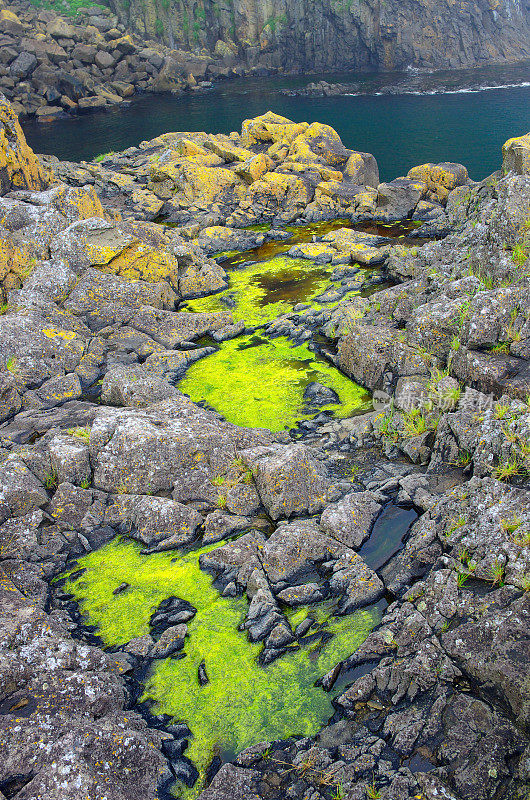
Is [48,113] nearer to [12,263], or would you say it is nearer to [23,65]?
[23,65]

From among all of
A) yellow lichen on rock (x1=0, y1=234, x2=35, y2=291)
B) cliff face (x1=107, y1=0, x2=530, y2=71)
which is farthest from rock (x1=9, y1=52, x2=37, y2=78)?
yellow lichen on rock (x1=0, y1=234, x2=35, y2=291)

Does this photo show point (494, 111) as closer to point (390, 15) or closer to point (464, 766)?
point (390, 15)

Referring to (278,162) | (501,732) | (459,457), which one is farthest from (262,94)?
(501,732)

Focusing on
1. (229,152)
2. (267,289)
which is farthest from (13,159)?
(229,152)

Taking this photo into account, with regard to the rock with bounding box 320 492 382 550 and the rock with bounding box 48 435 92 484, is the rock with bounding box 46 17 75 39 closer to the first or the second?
the rock with bounding box 48 435 92 484

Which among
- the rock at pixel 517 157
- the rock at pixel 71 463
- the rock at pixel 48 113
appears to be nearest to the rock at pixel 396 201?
the rock at pixel 517 157

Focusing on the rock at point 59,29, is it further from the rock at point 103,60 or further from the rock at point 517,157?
the rock at point 517,157
